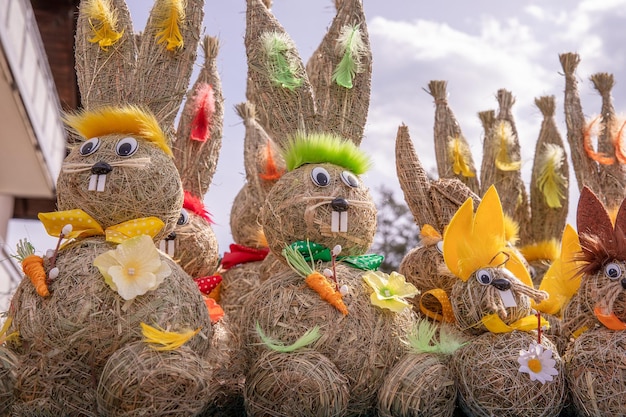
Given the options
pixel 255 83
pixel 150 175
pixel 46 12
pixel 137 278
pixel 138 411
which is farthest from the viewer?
pixel 46 12

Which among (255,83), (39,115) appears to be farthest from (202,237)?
(39,115)

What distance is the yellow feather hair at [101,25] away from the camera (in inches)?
112

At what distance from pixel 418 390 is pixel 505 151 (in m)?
Result: 2.68

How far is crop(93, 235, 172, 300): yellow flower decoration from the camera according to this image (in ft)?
7.52

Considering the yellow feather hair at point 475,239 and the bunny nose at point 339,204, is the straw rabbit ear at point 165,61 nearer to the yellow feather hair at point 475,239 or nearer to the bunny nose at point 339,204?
the bunny nose at point 339,204

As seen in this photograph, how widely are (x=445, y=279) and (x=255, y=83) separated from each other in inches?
52.7

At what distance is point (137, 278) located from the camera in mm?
2320

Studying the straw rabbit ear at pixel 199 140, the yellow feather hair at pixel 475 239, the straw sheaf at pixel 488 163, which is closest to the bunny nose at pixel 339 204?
the yellow feather hair at pixel 475 239

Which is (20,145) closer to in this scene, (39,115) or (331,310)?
(39,115)

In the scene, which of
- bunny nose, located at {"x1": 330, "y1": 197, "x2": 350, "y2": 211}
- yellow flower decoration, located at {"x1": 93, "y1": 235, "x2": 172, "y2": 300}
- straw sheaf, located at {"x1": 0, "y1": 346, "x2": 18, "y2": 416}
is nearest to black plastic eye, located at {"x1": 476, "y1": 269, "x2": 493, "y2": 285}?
bunny nose, located at {"x1": 330, "y1": 197, "x2": 350, "y2": 211}

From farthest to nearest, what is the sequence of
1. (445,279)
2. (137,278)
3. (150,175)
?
1. (445,279)
2. (150,175)
3. (137,278)

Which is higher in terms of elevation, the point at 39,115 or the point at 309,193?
the point at 309,193

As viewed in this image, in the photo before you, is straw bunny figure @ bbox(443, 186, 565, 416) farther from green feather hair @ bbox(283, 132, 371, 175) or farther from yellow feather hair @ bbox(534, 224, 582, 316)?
green feather hair @ bbox(283, 132, 371, 175)

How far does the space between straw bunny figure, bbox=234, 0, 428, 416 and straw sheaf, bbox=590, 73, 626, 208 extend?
2.18 m
